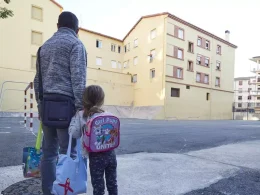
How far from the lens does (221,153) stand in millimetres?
5086

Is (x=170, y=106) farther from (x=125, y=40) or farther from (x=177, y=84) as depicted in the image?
(x=125, y=40)

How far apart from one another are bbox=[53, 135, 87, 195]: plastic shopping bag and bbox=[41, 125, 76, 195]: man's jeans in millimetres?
145

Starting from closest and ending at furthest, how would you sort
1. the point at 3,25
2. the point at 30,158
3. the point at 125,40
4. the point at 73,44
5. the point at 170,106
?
the point at 73,44
the point at 30,158
the point at 3,25
the point at 170,106
the point at 125,40

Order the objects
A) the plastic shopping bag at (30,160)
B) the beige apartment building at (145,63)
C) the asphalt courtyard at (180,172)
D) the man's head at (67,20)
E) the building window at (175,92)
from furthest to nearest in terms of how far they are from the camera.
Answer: the building window at (175,92) → the beige apartment building at (145,63) → the asphalt courtyard at (180,172) → the plastic shopping bag at (30,160) → the man's head at (67,20)

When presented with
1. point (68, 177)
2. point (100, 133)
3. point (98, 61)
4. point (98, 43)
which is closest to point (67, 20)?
point (100, 133)

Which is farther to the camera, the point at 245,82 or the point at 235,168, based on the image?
the point at 245,82

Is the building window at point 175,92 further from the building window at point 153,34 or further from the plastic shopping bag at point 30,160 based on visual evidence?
the plastic shopping bag at point 30,160

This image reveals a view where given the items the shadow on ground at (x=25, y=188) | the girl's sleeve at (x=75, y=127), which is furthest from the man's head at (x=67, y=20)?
the shadow on ground at (x=25, y=188)

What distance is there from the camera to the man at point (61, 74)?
2.14 metres

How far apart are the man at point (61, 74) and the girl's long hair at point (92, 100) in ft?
0.15

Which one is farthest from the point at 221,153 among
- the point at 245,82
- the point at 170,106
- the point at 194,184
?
the point at 245,82

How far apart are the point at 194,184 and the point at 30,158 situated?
2.05 m

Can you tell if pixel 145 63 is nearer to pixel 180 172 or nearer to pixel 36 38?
pixel 36 38

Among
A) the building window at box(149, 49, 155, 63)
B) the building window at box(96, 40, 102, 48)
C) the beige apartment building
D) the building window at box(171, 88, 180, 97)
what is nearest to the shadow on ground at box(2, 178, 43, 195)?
the beige apartment building
